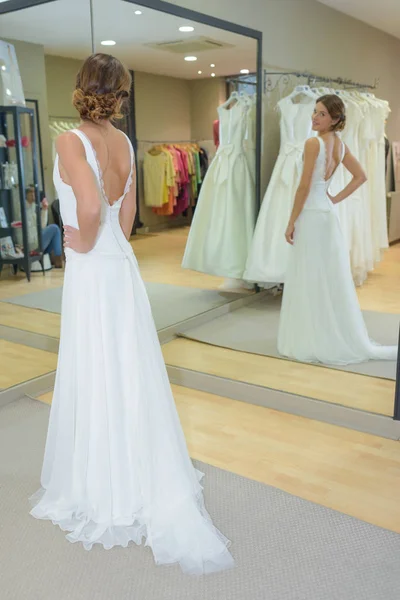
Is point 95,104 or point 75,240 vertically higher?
point 95,104

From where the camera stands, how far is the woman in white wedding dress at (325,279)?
3.15 metres

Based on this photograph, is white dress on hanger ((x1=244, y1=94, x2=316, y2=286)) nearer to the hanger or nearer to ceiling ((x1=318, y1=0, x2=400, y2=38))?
the hanger

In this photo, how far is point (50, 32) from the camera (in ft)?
9.85

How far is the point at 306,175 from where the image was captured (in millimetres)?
3121

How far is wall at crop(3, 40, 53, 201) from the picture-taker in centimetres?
298

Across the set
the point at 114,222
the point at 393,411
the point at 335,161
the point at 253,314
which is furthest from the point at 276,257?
the point at 114,222

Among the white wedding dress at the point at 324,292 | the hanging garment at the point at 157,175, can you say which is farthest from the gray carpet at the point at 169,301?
the white wedding dress at the point at 324,292

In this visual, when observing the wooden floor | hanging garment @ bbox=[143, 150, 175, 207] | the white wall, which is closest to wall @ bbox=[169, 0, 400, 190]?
the white wall

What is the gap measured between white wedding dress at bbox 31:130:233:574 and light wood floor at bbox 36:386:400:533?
0.48 m

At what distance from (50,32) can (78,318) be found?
1956mm

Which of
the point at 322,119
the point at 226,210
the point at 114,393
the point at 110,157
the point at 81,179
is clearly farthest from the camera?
the point at 226,210

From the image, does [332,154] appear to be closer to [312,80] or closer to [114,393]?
[312,80]

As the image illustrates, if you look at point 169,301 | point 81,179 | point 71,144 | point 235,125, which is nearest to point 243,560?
point 81,179

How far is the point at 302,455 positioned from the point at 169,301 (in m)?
1.67
